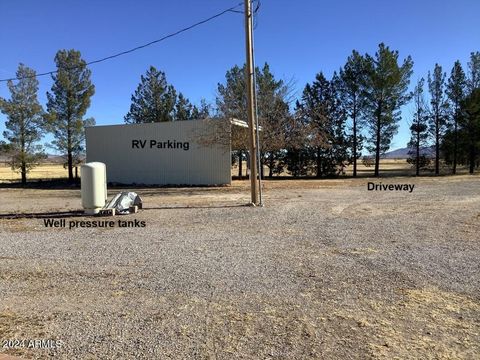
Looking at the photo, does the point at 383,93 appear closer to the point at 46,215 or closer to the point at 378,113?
the point at 378,113

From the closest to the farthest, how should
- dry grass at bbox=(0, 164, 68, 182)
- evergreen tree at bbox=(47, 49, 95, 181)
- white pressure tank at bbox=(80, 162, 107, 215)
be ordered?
white pressure tank at bbox=(80, 162, 107, 215) → evergreen tree at bbox=(47, 49, 95, 181) → dry grass at bbox=(0, 164, 68, 182)

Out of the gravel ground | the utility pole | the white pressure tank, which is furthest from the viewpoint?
the utility pole

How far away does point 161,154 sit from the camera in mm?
28047

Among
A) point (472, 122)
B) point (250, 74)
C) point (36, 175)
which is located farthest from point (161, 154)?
point (472, 122)

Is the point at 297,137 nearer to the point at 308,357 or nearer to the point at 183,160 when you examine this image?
the point at 183,160

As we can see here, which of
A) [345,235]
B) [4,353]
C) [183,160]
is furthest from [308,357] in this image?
[183,160]

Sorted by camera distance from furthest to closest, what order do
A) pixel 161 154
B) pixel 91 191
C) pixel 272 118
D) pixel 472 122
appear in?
pixel 472 122
pixel 161 154
pixel 272 118
pixel 91 191

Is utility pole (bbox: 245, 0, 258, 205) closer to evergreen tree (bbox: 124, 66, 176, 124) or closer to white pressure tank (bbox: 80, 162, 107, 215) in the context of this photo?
white pressure tank (bbox: 80, 162, 107, 215)

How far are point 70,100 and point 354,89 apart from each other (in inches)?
923

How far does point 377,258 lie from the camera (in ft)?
23.8

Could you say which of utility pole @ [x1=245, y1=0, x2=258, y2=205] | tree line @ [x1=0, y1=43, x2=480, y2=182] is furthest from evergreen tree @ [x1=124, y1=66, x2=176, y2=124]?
utility pole @ [x1=245, y1=0, x2=258, y2=205]

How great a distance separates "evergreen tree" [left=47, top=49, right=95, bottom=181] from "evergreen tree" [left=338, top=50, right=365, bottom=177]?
21.2m

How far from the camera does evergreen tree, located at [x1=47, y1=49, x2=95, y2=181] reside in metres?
34.2

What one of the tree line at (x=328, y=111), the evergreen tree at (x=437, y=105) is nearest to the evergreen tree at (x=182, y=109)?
the tree line at (x=328, y=111)
